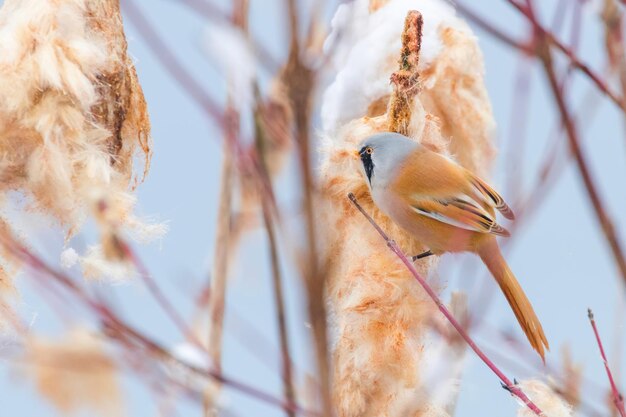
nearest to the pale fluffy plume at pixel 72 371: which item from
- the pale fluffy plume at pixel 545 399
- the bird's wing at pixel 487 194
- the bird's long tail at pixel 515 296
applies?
the pale fluffy plume at pixel 545 399

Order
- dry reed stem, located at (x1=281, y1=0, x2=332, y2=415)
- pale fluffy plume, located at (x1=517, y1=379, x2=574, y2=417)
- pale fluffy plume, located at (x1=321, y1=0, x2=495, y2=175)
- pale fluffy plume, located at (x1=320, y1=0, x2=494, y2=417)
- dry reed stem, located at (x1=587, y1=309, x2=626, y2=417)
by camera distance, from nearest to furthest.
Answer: dry reed stem, located at (x1=281, y1=0, x2=332, y2=415) < dry reed stem, located at (x1=587, y1=309, x2=626, y2=417) < pale fluffy plume, located at (x1=517, y1=379, x2=574, y2=417) < pale fluffy plume, located at (x1=320, y1=0, x2=494, y2=417) < pale fluffy plume, located at (x1=321, y1=0, x2=495, y2=175)

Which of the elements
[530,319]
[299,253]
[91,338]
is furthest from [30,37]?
[530,319]

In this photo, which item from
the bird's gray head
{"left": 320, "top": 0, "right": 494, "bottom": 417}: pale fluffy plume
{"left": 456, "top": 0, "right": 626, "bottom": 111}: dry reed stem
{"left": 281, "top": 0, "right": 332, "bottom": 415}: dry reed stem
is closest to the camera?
{"left": 281, "top": 0, "right": 332, "bottom": 415}: dry reed stem

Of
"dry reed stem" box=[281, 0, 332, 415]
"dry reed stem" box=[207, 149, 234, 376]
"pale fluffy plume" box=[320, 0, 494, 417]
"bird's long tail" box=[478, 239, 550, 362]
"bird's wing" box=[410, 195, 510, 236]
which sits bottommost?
"bird's long tail" box=[478, 239, 550, 362]

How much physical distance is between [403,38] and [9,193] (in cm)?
69

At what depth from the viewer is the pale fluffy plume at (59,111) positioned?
1287mm

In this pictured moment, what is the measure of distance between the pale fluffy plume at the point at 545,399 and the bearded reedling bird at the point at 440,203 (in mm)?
365

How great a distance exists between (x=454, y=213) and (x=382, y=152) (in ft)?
0.92

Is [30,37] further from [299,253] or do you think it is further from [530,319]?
[530,319]

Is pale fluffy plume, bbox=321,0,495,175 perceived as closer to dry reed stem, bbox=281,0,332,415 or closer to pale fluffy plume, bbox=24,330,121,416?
pale fluffy plume, bbox=24,330,121,416

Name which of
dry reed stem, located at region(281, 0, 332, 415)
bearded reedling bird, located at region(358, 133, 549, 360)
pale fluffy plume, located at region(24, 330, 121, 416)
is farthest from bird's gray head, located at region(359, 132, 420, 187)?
dry reed stem, located at region(281, 0, 332, 415)

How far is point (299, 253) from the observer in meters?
0.57

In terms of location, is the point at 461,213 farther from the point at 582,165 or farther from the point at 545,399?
the point at 582,165

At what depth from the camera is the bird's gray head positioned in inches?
61.3
